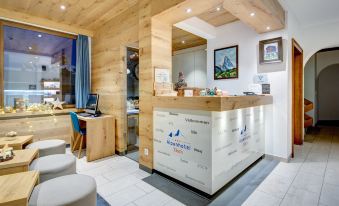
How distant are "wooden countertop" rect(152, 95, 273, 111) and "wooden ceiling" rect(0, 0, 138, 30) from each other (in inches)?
73.3

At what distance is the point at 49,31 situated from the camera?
396 centimetres

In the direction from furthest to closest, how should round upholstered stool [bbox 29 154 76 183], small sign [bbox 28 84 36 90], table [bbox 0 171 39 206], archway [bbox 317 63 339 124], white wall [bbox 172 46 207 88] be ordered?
1. archway [bbox 317 63 339 124]
2. white wall [bbox 172 46 207 88]
3. small sign [bbox 28 84 36 90]
4. round upholstered stool [bbox 29 154 76 183]
5. table [bbox 0 171 39 206]

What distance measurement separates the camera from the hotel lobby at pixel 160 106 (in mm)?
2051

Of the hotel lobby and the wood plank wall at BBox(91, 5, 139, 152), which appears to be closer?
the hotel lobby

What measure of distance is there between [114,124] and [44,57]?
2255 mm

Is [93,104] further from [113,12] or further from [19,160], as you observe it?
[19,160]

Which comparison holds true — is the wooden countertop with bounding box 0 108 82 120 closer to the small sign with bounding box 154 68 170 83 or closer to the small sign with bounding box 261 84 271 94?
the small sign with bounding box 154 68 170 83

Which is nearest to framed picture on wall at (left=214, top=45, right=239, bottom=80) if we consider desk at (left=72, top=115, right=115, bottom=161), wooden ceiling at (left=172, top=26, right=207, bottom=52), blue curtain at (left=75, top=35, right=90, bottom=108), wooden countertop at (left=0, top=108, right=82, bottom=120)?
wooden ceiling at (left=172, top=26, right=207, bottom=52)

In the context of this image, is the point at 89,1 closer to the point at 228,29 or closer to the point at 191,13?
the point at 191,13

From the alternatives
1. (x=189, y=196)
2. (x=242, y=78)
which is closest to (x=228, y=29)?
(x=242, y=78)

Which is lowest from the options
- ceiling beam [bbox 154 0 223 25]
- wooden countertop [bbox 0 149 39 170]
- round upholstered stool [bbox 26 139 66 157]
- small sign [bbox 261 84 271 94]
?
round upholstered stool [bbox 26 139 66 157]

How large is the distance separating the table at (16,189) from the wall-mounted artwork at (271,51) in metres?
3.65

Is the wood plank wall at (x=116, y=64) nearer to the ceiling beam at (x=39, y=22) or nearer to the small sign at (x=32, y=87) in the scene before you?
the ceiling beam at (x=39, y=22)

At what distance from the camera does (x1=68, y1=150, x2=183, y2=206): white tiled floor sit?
81.0 inches
